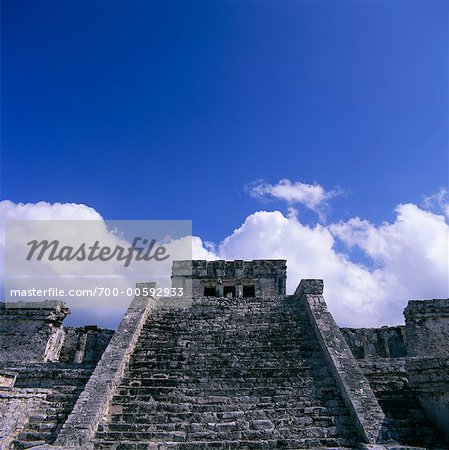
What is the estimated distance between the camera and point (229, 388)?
8234mm

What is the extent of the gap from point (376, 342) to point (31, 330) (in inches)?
581

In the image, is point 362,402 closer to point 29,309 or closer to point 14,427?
point 14,427

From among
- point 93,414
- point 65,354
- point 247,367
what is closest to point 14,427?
point 93,414

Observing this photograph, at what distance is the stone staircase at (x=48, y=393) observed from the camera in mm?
7188

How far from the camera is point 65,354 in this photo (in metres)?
16.0

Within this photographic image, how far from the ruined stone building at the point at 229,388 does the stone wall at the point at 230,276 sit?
142 inches

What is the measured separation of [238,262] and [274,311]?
5277 mm

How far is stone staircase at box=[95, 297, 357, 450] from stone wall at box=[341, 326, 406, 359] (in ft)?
13.0

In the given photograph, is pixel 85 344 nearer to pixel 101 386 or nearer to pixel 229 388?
pixel 101 386

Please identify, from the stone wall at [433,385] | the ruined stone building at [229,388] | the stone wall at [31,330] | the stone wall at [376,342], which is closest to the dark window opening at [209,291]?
the ruined stone building at [229,388]

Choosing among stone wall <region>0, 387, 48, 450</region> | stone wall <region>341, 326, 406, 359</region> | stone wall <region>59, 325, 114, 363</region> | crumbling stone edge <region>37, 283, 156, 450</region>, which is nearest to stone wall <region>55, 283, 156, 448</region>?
crumbling stone edge <region>37, 283, 156, 450</region>

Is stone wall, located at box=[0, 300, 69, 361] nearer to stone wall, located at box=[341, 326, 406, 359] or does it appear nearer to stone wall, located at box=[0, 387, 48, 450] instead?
stone wall, located at box=[0, 387, 48, 450]

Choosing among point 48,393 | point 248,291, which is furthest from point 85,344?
point 48,393

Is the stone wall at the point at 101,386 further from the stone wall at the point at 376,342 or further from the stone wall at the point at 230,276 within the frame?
the stone wall at the point at 376,342
